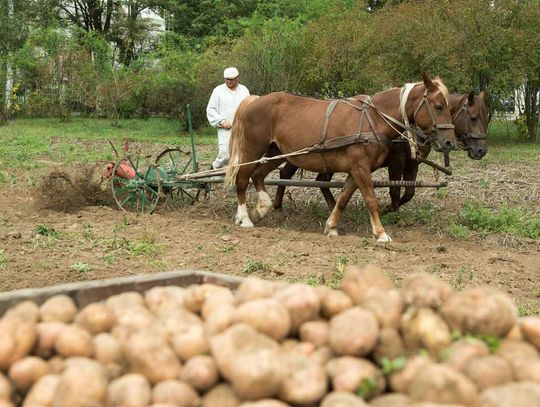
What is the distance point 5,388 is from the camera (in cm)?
263

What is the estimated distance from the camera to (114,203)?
11.2m

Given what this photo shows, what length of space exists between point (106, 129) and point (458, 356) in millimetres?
25025

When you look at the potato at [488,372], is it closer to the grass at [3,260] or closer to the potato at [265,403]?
the potato at [265,403]

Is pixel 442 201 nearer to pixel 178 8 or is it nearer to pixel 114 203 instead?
pixel 114 203

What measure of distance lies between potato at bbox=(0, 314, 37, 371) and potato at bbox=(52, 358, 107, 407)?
0.34 m

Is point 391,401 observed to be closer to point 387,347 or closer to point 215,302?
point 387,347

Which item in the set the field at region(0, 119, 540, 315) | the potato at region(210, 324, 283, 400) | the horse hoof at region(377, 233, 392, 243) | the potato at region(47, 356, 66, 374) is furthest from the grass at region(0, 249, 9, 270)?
the potato at region(210, 324, 283, 400)

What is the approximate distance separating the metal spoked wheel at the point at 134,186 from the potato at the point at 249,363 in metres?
7.97

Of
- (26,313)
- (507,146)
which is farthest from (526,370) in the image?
(507,146)

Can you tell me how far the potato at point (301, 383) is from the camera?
2422mm

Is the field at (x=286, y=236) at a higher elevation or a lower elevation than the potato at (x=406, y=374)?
lower

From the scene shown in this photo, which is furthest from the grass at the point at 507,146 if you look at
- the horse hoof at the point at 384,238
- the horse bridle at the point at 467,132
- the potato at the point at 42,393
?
the potato at the point at 42,393

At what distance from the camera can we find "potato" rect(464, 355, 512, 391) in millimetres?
2381

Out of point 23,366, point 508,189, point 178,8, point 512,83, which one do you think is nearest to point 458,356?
point 23,366
